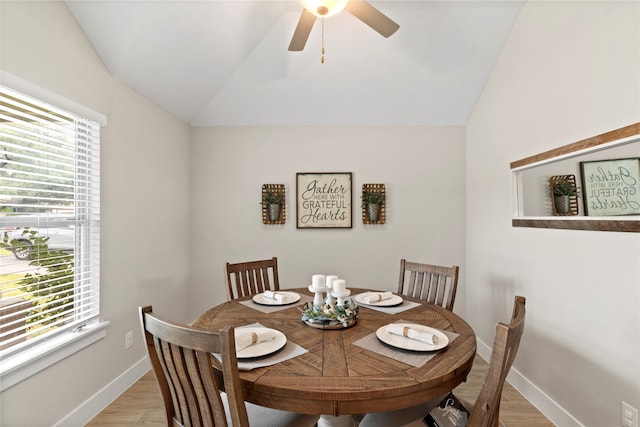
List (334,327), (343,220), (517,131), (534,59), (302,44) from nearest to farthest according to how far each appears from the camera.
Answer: (334,327) → (302,44) → (534,59) → (517,131) → (343,220)

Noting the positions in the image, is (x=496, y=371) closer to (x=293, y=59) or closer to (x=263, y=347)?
(x=263, y=347)

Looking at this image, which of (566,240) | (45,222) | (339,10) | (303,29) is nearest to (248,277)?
(45,222)

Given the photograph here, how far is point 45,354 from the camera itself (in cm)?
164

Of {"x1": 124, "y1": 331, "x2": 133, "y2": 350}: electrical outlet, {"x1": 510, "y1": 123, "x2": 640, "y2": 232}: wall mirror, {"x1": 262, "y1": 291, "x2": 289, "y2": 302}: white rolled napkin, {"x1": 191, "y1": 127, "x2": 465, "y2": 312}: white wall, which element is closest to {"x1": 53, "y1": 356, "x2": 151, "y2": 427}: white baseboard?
{"x1": 124, "y1": 331, "x2": 133, "y2": 350}: electrical outlet

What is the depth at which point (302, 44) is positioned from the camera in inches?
79.4

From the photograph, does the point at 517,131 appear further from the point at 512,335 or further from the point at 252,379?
the point at 252,379

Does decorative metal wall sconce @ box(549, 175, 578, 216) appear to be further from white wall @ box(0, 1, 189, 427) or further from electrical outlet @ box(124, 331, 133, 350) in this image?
electrical outlet @ box(124, 331, 133, 350)

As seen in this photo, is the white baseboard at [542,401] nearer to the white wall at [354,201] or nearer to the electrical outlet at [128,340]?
the white wall at [354,201]

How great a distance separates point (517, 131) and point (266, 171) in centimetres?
235

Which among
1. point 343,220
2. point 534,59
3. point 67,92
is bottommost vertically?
point 343,220

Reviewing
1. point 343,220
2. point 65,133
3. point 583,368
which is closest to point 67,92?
point 65,133

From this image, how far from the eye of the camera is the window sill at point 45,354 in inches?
57.9

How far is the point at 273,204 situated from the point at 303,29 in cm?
175

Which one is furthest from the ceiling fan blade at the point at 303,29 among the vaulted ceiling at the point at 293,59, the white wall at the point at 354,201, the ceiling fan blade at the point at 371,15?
the white wall at the point at 354,201
